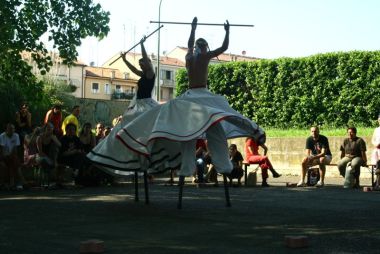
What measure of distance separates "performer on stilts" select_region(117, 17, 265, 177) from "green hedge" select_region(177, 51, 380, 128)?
51.4 feet

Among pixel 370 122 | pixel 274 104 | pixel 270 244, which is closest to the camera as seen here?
pixel 270 244

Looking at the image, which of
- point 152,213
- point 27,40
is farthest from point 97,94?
point 152,213

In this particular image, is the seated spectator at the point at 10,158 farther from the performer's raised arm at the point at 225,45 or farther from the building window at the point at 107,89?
the building window at the point at 107,89

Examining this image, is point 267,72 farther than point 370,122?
Yes

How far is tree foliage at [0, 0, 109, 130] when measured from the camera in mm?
14484

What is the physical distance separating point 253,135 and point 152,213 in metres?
1.90

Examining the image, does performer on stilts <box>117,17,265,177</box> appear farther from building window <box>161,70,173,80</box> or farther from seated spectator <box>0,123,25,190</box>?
building window <box>161,70,173,80</box>

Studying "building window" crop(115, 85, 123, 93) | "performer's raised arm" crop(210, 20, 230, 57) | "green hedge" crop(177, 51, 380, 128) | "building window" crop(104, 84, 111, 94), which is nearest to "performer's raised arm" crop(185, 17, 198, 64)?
"performer's raised arm" crop(210, 20, 230, 57)

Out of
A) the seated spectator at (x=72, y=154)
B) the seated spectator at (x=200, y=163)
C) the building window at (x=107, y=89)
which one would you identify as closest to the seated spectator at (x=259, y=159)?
the seated spectator at (x=200, y=163)

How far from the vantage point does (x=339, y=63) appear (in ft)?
83.0

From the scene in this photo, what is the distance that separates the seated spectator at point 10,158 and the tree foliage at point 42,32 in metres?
1.27

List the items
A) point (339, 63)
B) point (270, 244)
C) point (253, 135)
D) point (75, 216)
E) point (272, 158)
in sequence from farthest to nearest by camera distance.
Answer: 1. point (339, 63)
2. point (272, 158)
3. point (253, 135)
4. point (75, 216)
5. point (270, 244)

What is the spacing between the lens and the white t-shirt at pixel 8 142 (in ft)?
46.9

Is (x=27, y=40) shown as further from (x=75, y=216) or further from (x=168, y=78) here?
(x=168, y=78)
